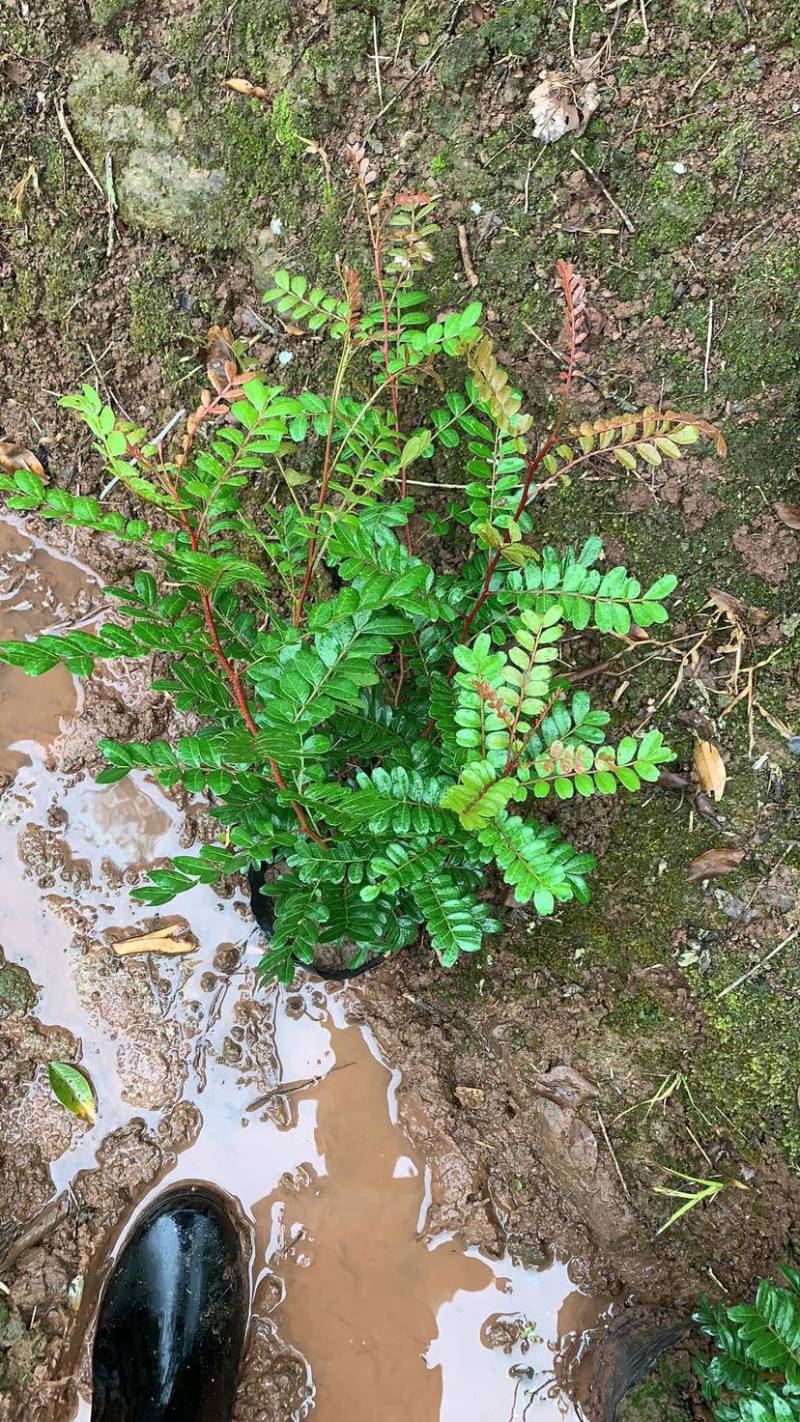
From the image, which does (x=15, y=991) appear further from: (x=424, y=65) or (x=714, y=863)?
(x=424, y=65)

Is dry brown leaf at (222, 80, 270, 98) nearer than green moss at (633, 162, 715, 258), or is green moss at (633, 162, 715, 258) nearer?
green moss at (633, 162, 715, 258)

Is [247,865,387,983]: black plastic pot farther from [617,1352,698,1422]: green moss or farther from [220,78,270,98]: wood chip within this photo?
[220,78,270,98]: wood chip

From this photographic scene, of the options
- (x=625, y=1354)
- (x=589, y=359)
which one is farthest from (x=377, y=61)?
(x=625, y=1354)

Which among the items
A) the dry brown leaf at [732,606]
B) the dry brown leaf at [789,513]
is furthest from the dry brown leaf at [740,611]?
the dry brown leaf at [789,513]

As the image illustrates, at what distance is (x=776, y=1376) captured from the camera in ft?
6.07

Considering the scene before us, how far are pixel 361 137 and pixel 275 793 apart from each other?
5.74ft

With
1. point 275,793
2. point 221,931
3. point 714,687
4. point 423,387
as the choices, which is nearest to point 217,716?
point 275,793

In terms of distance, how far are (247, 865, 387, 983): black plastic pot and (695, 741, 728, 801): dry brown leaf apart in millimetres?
962

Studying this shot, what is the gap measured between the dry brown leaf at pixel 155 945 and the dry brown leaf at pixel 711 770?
59.6 inches

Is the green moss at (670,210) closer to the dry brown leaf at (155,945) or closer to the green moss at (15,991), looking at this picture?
the dry brown leaf at (155,945)

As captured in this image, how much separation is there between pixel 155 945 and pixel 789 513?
6.86 ft

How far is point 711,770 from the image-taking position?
86.1 inches

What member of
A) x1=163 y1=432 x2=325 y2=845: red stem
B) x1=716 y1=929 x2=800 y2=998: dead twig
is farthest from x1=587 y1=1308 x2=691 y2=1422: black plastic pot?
x1=163 y1=432 x2=325 y2=845: red stem

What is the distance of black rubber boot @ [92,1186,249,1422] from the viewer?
2264 mm
